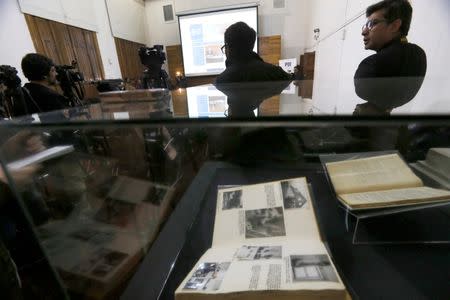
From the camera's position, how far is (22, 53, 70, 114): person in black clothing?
166 centimetres

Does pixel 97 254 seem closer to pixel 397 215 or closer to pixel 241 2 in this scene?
pixel 397 215

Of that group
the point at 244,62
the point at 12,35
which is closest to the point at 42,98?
the point at 244,62

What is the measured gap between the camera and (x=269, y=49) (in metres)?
5.40

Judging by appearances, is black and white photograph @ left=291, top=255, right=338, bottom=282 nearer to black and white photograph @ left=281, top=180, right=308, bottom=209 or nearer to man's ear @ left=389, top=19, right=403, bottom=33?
black and white photograph @ left=281, top=180, right=308, bottom=209

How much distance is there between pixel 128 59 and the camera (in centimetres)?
570

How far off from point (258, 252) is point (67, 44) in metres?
4.98

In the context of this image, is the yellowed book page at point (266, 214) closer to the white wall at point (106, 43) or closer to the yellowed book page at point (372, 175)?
the yellowed book page at point (372, 175)

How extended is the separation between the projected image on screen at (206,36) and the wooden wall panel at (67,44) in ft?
6.46

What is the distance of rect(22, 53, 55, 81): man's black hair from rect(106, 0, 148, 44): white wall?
13.5ft

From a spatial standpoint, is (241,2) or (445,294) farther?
(241,2)

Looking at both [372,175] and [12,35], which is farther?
[12,35]

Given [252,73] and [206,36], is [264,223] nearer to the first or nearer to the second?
[252,73]

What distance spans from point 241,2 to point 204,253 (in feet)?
19.5

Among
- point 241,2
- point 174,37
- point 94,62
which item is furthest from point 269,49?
point 94,62
